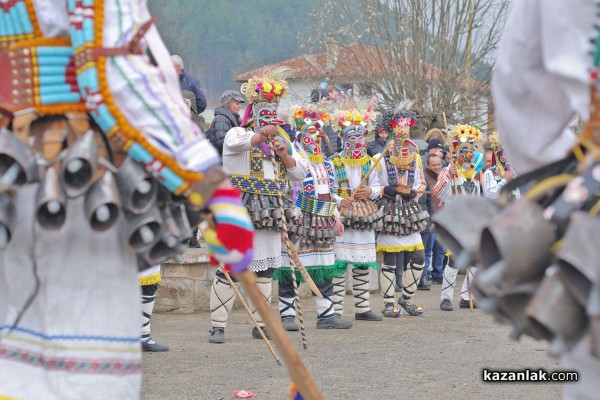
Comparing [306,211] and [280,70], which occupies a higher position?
[280,70]

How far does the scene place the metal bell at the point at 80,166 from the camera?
3532 mm

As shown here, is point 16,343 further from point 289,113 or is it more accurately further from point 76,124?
point 289,113

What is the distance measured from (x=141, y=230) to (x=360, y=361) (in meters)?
4.87

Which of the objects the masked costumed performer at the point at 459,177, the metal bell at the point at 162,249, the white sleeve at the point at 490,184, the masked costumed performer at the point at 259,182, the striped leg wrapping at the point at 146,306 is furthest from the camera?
the white sleeve at the point at 490,184

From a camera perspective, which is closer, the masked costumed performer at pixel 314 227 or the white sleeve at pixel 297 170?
the white sleeve at pixel 297 170

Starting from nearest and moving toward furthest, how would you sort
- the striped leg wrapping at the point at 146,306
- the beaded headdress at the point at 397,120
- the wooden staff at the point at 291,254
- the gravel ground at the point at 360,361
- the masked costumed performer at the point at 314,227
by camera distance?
the gravel ground at the point at 360,361
the striped leg wrapping at the point at 146,306
the wooden staff at the point at 291,254
the masked costumed performer at the point at 314,227
the beaded headdress at the point at 397,120

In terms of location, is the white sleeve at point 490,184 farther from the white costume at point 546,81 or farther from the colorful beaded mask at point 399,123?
the white costume at point 546,81

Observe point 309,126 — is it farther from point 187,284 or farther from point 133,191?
point 133,191

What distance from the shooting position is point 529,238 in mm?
2732

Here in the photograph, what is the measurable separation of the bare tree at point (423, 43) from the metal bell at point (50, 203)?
24961 mm

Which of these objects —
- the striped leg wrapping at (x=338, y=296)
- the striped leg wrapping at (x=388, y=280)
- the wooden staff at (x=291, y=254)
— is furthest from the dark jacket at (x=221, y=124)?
the striped leg wrapping at (x=388, y=280)

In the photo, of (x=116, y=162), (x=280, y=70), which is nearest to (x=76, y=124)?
(x=116, y=162)

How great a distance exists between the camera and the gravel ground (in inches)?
277

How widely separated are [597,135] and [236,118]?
7.03 metres
